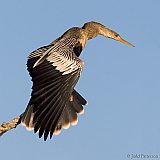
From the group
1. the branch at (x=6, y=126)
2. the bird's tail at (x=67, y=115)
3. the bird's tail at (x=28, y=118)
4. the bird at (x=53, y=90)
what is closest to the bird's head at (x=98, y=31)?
the bird at (x=53, y=90)

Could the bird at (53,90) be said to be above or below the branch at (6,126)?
above

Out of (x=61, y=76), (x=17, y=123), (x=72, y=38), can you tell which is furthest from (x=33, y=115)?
(x=72, y=38)

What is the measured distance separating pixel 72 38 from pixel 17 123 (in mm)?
4136

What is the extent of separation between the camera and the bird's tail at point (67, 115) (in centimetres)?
942

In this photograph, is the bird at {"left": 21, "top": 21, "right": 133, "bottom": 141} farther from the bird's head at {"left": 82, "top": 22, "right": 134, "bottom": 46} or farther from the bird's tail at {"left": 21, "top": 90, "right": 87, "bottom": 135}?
the bird's head at {"left": 82, "top": 22, "right": 134, "bottom": 46}

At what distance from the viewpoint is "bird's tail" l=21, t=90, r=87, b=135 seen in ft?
30.9

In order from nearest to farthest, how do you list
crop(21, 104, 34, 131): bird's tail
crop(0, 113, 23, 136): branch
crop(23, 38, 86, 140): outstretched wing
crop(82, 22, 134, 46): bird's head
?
crop(0, 113, 23, 136): branch → crop(23, 38, 86, 140): outstretched wing → crop(21, 104, 34, 131): bird's tail → crop(82, 22, 134, 46): bird's head

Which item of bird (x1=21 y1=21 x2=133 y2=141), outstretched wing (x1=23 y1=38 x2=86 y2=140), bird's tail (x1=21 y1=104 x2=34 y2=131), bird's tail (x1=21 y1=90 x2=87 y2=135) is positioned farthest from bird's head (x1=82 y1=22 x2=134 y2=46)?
bird's tail (x1=21 y1=104 x2=34 y2=131)

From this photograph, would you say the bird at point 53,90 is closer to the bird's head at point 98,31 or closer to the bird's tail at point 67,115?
the bird's tail at point 67,115

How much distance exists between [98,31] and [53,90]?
6.12 m

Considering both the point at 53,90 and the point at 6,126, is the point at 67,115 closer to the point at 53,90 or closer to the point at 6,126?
the point at 53,90

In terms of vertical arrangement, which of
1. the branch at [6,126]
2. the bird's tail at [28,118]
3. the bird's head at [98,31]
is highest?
the bird's head at [98,31]

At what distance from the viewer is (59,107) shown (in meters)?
9.17

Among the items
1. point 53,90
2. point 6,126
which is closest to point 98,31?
point 53,90
